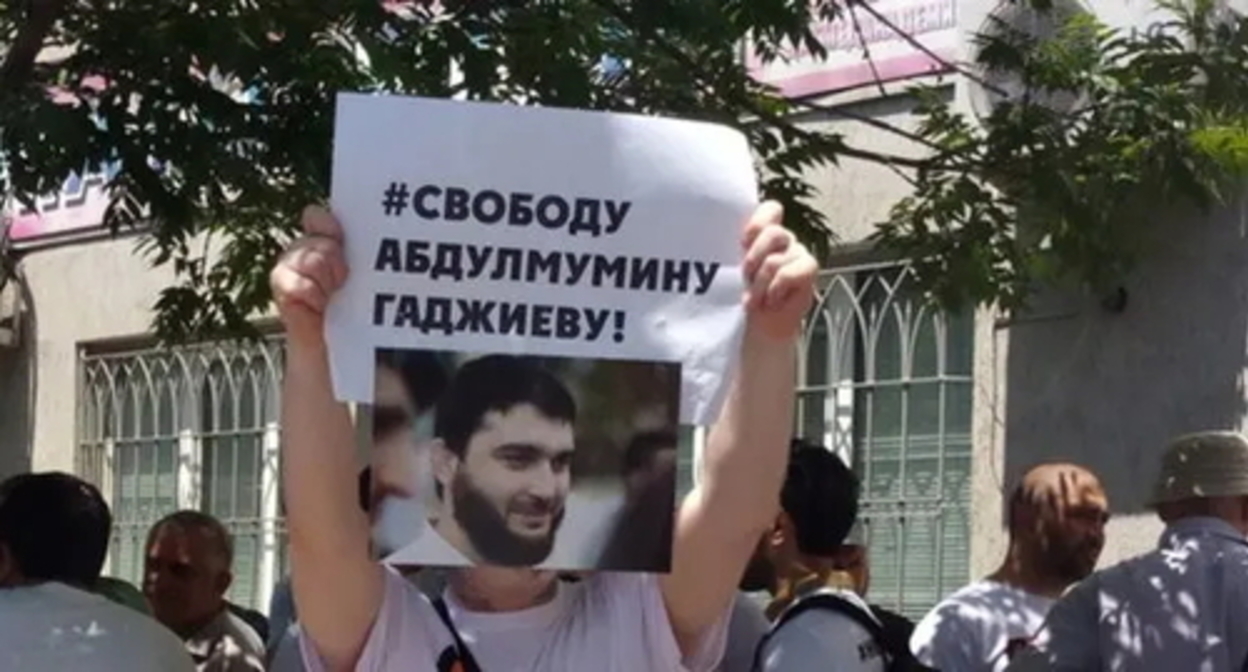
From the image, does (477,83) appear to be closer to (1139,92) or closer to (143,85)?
(143,85)

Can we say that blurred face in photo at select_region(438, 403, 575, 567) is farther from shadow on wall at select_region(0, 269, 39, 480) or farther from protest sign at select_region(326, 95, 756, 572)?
shadow on wall at select_region(0, 269, 39, 480)

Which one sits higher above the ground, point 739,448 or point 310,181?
point 310,181

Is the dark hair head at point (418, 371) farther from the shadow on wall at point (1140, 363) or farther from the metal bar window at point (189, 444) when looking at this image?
the metal bar window at point (189, 444)

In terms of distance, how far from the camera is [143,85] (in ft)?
17.4

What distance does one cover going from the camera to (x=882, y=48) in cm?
888

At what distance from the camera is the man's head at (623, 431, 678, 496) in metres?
2.91

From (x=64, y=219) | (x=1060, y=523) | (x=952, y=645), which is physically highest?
(x=64, y=219)

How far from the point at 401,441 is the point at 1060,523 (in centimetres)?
274

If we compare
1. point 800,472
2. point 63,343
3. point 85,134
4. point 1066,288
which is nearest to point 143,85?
point 85,134

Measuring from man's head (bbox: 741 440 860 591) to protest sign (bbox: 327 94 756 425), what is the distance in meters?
1.37

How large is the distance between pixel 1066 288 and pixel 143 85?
366 cm

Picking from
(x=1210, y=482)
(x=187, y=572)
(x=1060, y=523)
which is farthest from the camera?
(x=187, y=572)

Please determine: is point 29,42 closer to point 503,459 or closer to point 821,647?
point 821,647

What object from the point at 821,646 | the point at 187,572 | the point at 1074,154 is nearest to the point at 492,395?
the point at 821,646
